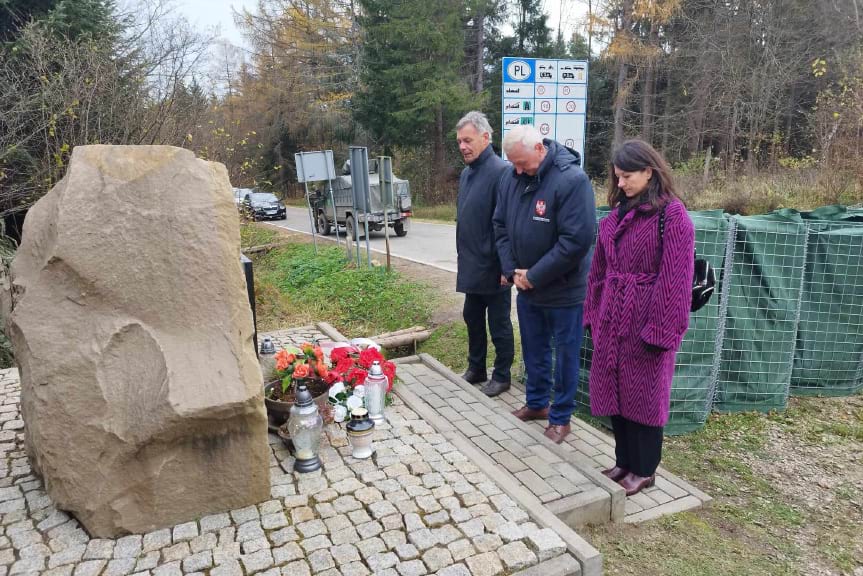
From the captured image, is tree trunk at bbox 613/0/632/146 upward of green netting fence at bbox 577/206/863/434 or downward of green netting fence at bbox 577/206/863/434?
upward

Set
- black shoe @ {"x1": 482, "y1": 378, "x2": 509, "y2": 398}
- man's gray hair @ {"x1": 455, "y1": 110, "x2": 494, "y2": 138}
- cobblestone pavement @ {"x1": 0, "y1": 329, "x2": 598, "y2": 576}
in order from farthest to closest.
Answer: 1. black shoe @ {"x1": 482, "y1": 378, "x2": 509, "y2": 398}
2. man's gray hair @ {"x1": 455, "y1": 110, "x2": 494, "y2": 138}
3. cobblestone pavement @ {"x1": 0, "y1": 329, "x2": 598, "y2": 576}

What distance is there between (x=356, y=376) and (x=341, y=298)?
5163 millimetres

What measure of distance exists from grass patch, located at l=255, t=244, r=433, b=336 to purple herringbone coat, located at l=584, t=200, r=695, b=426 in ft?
14.4


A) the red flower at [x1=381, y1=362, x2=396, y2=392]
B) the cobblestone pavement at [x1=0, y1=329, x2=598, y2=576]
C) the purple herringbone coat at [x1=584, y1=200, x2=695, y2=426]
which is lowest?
the cobblestone pavement at [x1=0, y1=329, x2=598, y2=576]

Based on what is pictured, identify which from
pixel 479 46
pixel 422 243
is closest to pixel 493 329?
pixel 422 243

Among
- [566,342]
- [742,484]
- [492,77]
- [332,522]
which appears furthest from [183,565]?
[492,77]

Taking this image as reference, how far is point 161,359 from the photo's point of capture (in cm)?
276

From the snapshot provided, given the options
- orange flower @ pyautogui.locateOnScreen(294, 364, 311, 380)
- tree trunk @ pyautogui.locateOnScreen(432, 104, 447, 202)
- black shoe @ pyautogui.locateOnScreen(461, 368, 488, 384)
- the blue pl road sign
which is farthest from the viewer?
tree trunk @ pyautogui.locateOnScreen(432, 104, 447, 202)

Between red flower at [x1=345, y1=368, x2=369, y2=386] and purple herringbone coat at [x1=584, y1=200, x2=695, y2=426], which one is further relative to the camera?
red flower at [x1=345, y1=368, x2=369, y2=386]

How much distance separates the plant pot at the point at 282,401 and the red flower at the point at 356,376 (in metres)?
0.16

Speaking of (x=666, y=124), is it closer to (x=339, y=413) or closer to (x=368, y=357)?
(x=368, y=357)

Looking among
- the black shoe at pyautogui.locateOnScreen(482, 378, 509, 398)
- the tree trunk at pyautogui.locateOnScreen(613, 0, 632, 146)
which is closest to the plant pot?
the black shoe at pyautogui.locateOnScreen(482, 378, 509, 398)

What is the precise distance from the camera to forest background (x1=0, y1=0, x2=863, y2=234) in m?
7.84

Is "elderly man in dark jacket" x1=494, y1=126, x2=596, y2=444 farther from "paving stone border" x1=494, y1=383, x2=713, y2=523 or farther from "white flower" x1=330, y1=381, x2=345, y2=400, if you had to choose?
"white flower" x1=330, y1=381, x2=345, y2=400
